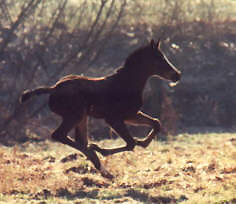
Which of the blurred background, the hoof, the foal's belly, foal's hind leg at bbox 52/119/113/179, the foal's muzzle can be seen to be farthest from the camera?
the blurred background

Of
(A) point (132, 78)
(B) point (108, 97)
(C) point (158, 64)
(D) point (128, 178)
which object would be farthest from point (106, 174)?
(C) point (158, 64)

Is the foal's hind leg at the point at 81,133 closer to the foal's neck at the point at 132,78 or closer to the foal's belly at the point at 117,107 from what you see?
the foal's belly at the point at 117,107

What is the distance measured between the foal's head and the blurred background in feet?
17.0

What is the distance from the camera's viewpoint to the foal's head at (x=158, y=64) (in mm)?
7180

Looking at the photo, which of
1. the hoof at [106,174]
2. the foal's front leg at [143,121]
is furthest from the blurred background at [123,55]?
the hoof at [106,174]

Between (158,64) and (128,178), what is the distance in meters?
1.72

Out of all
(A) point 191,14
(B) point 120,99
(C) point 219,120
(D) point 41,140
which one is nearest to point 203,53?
(A) point 191,14

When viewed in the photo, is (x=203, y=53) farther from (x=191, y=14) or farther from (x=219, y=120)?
(x=219, y=120)

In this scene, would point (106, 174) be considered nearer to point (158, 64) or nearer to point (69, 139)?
point (69, 139)

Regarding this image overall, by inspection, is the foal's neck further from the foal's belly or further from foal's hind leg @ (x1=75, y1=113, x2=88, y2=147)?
foal's hind leg @ (x1=75, y1=113, x2=88, y2=147)

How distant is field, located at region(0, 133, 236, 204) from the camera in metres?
6.14

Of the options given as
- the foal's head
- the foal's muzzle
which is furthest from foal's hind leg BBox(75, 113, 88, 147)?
the foal's muzzle

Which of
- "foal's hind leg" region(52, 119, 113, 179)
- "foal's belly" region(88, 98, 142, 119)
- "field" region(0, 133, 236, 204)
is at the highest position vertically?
"foal's belly" region(88, 98, 142, 119)

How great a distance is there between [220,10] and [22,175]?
1184cm
